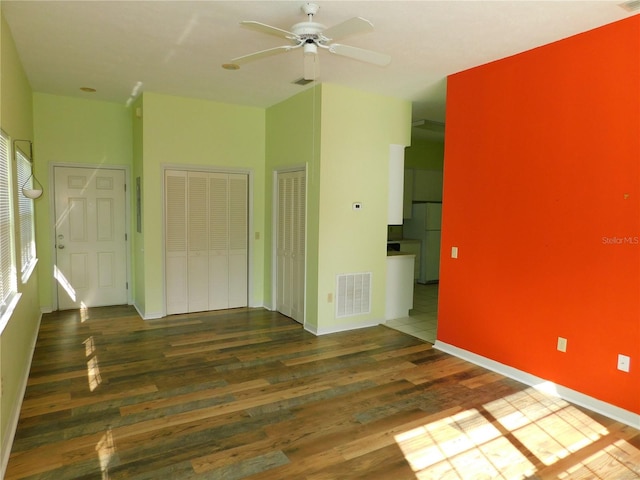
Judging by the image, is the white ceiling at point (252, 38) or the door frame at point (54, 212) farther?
the door frame at point (54, 212)

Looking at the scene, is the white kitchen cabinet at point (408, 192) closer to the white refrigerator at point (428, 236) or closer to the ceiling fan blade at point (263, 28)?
the white refrigerator at point (428, 236)

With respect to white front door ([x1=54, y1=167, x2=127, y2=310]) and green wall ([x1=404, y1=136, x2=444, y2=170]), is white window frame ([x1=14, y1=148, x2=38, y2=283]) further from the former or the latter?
green wall ([x1=404, y1=136, x2=444, y2=170])

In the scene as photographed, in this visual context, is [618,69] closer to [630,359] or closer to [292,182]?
[630,359]

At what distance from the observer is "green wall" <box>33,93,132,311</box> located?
5273 millimetres

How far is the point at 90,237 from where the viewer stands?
18.8 ft

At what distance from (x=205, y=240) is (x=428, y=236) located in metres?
4.33

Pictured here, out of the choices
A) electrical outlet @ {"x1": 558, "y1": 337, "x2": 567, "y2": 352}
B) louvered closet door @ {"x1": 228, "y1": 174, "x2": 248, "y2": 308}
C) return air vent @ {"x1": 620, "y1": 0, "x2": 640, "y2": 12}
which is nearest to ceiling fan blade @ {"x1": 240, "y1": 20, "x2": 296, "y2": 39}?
return air vent @ {"x1": 620, "y1": 0, "x2": 640, "y2": 12}

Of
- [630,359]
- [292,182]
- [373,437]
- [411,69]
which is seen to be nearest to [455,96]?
[411,69]

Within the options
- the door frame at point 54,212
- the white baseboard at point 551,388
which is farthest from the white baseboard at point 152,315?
the white baseboard at point 551,388

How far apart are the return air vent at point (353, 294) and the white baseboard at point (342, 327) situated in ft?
0.40

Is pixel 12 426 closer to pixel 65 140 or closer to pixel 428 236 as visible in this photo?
pixel 65 140

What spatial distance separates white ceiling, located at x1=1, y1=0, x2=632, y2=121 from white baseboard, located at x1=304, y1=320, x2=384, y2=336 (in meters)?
2.75

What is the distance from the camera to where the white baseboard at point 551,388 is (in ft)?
9.73

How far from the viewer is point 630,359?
2.95 meters
